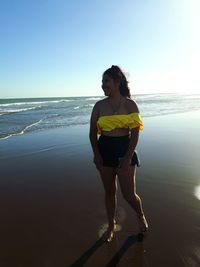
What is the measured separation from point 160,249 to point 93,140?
1.45 m

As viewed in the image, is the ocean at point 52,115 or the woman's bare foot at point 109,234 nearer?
the woman's bare foot at point 109,234

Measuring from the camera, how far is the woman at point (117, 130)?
148 inches

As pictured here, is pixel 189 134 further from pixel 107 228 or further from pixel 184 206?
pixel 107 228

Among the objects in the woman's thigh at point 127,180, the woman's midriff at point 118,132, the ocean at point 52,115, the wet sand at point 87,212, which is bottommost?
the ocean at point 52,115

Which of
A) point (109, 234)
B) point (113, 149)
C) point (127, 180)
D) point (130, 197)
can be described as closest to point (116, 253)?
point (109, 234)

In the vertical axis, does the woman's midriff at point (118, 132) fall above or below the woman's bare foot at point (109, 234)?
above

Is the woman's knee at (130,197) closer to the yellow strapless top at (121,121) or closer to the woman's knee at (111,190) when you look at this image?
the woman's knee at (111,190)

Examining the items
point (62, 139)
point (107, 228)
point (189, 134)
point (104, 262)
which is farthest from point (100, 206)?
point (189, 134)

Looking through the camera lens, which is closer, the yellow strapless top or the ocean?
the yellow strapless top

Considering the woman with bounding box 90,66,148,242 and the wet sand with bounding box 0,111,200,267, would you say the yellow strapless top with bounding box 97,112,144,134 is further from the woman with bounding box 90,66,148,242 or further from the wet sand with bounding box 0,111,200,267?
the wet sand with bounding box 0,111,200,267

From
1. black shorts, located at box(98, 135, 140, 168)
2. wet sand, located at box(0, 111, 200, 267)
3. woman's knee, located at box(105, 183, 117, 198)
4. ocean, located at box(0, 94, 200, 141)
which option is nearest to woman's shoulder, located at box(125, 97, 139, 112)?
black shorts, located at box(98, 135, 140, 168)

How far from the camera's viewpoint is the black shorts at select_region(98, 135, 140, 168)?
12.4 feet

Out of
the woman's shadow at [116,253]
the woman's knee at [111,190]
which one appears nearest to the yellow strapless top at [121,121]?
the woman's knee at [111,190]

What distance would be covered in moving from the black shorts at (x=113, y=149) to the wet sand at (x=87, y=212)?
97 centimetres
